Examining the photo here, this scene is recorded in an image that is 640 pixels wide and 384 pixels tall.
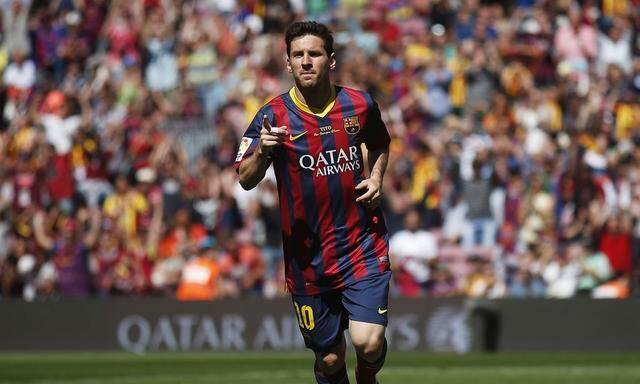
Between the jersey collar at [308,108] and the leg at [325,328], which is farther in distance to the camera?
the leg at [325,328]

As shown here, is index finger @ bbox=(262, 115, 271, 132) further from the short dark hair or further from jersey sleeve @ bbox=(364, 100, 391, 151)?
jersey sleeve @ bbox=(364, 100, 391, 151)

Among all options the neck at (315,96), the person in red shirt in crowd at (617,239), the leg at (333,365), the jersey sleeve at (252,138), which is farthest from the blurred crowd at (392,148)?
the jersey sleeve at (252,138)

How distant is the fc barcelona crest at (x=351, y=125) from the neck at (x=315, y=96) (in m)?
0.17

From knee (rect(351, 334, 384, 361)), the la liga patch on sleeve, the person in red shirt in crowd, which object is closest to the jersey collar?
the la liga patch on sleeve

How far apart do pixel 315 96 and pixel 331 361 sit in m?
1.68

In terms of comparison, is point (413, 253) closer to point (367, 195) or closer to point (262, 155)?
point (367, 195)

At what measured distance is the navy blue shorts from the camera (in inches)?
345

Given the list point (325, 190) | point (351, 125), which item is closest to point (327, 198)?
point (325, 190)

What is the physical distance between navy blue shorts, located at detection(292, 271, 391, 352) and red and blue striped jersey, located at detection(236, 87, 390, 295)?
63mm

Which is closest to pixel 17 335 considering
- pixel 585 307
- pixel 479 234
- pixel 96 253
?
pixel 96 253

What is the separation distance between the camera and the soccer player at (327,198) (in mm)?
8562

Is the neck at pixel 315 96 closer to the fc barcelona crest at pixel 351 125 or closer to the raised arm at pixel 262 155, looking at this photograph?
the fc barcelona crest at pixel 351 125

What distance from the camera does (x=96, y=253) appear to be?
21.3 meters

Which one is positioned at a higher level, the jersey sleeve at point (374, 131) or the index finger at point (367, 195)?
the jersey sleeve at point (374, 131)
